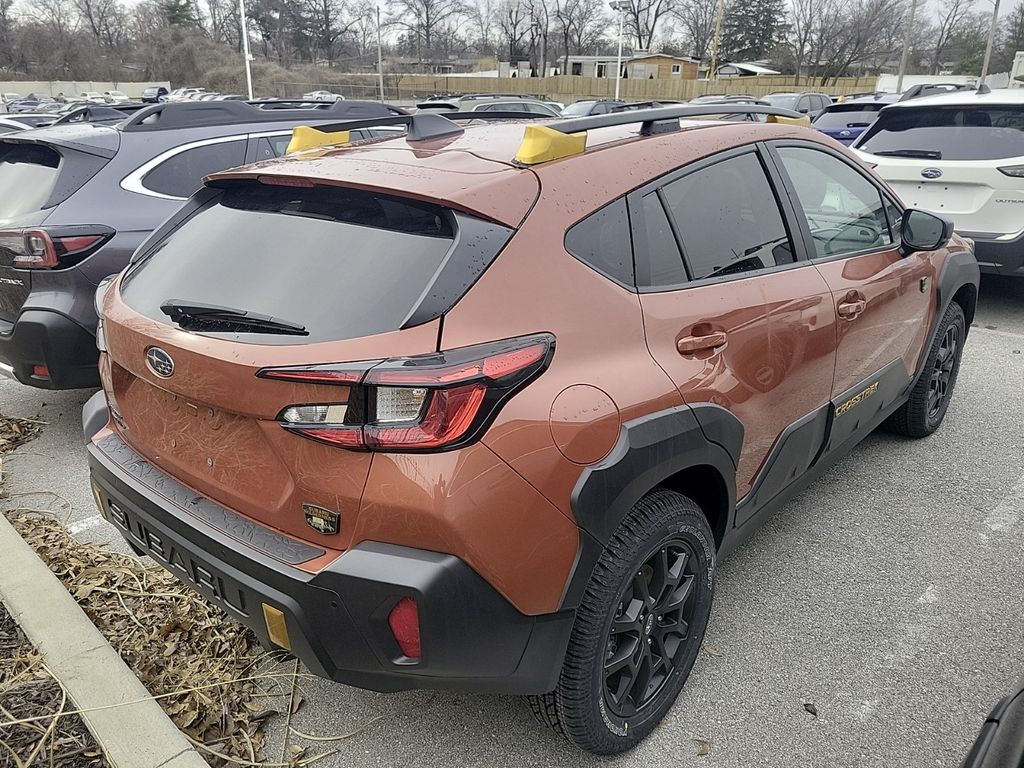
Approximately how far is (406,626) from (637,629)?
74cm

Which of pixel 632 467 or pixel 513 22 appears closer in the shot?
pixel 632 467

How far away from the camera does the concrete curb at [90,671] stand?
2174mm

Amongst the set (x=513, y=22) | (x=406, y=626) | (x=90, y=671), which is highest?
(x=513, y=22)

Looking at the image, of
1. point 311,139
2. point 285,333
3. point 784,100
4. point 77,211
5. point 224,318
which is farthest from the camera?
point 784,100

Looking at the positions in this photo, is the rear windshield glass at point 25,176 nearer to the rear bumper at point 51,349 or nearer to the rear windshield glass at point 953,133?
the rear bumper at point 51,349

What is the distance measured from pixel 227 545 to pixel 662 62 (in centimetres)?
7542

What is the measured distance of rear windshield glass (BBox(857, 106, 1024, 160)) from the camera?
6.25 meters

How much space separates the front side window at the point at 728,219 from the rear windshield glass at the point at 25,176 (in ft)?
11.2

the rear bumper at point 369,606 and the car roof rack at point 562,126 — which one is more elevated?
the car roof rack at point 562,126

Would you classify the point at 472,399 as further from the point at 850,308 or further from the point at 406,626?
the point at 850,308

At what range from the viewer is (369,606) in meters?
1.68

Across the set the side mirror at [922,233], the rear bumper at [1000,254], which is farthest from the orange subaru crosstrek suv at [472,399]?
the rear bumper at [1000,254]

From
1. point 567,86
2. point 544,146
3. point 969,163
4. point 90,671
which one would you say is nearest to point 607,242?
point 544,146

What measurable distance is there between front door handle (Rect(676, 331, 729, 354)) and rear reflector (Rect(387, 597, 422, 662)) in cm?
101
